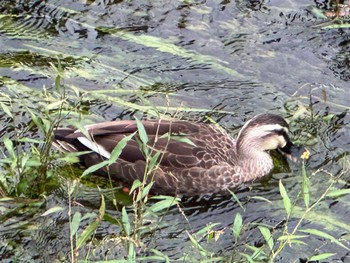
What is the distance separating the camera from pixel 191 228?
6.45m

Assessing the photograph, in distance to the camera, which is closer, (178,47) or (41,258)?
(41,258)

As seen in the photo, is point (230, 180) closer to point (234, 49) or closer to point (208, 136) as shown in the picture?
point (208, 136)

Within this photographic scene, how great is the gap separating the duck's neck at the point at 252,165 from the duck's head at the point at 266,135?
0.04m

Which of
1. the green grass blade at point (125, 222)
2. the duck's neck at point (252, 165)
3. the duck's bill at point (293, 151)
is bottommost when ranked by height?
the duck's neck at point (252, 165)

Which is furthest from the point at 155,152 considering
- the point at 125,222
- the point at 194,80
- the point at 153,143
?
the point at 125,222

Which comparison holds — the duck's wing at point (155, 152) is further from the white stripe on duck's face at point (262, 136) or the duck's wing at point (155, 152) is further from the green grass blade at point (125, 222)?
the green grass blade at point (125, 222)

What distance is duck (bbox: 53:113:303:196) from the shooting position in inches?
272

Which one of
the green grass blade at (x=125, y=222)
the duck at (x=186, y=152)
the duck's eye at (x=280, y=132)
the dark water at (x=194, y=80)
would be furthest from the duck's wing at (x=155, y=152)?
the green grass blade at (x=125, y=222)

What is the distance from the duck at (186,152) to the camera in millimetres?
6910

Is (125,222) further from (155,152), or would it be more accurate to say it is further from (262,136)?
(262,136)

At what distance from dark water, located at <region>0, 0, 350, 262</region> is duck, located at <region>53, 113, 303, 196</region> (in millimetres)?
169

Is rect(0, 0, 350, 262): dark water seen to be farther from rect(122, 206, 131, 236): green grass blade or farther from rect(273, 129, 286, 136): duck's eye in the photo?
rect(122, 206, 131, 236): green grass blade

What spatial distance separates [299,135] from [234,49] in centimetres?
154

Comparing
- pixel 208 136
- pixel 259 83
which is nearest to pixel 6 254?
pixel 208 136
